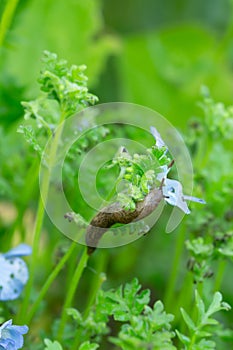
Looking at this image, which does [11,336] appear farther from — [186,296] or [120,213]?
[186,296]

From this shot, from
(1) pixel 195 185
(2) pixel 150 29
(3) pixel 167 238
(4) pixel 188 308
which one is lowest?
(4) pixel 188 308

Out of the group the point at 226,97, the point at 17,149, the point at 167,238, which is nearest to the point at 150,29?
the point at 226,97

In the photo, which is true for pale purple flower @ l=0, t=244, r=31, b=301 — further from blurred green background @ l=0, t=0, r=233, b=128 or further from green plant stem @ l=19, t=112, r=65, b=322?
blurred green background @ l=0, t=0, r=233, b=128

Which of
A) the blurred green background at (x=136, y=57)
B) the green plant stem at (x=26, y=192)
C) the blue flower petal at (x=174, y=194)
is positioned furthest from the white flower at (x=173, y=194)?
the blurred green background at (x=136, y=57)

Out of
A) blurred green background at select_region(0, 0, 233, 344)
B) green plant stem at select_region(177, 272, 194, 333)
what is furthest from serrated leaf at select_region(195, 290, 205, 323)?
blurred green background at select_region(0, 0, 233, 344)

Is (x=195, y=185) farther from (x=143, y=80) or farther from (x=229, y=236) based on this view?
(x=143, y=80)

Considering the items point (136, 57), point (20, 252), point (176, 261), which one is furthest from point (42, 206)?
point (136, 57)

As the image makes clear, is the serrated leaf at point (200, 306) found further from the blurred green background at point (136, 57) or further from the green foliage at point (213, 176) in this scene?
the blurred green background at point (136, 57)
